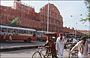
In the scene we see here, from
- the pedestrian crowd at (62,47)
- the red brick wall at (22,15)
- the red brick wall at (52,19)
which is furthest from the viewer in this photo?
the red brick wall at (52,19)

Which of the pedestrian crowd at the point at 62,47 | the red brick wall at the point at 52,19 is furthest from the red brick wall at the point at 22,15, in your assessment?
the pedestrian crowd at the point at 62,47

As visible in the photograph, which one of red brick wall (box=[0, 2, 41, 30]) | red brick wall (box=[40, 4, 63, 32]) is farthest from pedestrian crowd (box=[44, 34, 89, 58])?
red brick wall (box=[40, 4, 63, 32])

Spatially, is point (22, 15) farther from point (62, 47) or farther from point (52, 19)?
point (62, 47)

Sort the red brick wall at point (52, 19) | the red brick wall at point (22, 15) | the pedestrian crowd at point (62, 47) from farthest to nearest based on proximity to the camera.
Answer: the red brick wall at point (52, 19) < the red brick wall at point (22, 15) < the pedestrian crowd at point (62, 47)

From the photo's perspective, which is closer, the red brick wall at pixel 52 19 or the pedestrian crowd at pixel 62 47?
the pedestrian crowd at pixel 62 47

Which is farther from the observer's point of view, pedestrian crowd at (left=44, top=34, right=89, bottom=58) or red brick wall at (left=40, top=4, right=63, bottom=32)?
red brick wall at (left=40, top=4, right=63, bottom=32)

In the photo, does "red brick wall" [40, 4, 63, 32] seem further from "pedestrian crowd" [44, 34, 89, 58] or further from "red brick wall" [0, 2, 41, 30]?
"pedestrian crowd" [44, 34, 89, 58]

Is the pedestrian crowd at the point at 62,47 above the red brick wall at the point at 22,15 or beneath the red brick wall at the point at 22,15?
beneath

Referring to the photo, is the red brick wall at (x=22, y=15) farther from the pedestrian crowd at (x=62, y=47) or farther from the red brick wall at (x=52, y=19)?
the pedestrian crowd at (x=62, y=47)

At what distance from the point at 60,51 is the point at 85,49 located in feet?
6.28

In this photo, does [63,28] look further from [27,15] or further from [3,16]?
[3,16]

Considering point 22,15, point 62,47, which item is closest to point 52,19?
point 22,15

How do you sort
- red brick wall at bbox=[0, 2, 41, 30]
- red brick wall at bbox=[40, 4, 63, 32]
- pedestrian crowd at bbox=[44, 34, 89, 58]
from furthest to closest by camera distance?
red brick wall at bbox=[40, 4, 63, 32]
red brick wall at bbox=[0, 2, 41, 30]
pedestrian crowd at bbox=[44, 34, 89, 58]

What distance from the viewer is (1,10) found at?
1394 inches
